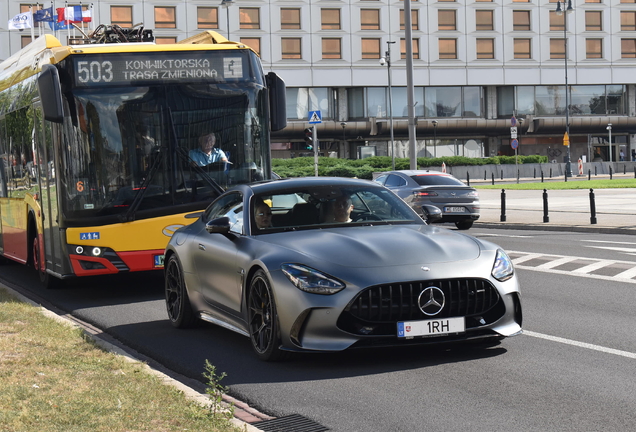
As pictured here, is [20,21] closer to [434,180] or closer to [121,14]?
[121,14]

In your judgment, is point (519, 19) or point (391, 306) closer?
point (391, 306)

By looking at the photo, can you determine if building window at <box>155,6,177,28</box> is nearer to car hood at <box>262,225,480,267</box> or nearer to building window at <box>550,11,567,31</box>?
building window at <box>550,11,567,31</box>

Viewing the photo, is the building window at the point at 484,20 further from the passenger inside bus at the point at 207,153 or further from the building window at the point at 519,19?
the passenger inside bus at the point at 207,153

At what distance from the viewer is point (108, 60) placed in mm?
12359

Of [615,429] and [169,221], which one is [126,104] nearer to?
[169,221]

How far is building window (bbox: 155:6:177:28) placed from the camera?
73.4m

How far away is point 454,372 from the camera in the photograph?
695 cm

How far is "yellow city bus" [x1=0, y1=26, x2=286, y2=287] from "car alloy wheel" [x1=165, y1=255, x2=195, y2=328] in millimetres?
2428

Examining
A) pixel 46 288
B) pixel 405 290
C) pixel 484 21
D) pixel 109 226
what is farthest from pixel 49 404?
pixel 484 21

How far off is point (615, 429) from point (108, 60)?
8840mm

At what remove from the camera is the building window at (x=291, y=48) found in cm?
7625

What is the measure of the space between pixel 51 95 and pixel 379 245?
19.2 ft

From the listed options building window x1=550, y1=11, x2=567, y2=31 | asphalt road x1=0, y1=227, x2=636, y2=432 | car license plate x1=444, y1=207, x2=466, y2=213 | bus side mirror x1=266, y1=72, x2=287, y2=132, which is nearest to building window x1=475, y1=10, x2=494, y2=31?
building window x1=550, y1=11, x2=567, y2=31

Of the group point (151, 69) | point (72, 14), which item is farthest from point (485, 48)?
point (151, 69)
